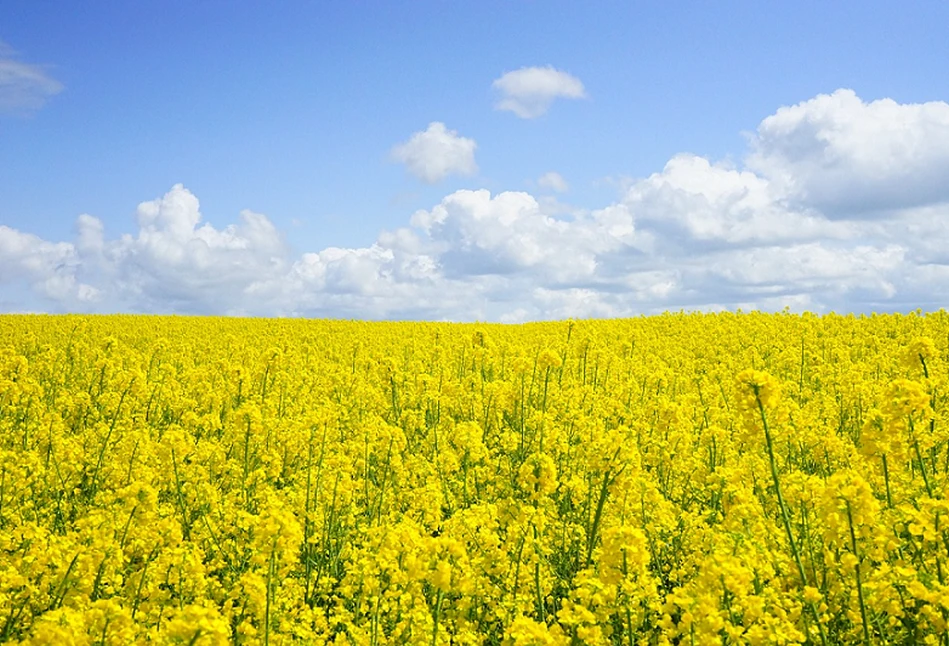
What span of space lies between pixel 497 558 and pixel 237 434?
4.91 metres

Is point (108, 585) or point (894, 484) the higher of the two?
point (894, 484)

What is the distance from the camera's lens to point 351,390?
11.0 metres

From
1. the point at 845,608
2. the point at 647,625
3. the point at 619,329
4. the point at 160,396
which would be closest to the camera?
the point at 845,608

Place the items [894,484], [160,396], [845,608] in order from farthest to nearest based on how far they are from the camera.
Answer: [160,396] < [894,484] < [845,608]

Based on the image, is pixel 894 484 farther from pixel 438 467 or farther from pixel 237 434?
pixel 237 434

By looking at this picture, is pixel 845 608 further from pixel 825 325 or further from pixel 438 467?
pixel 825 325

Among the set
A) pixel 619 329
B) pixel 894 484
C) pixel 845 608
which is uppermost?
pixel 619 329

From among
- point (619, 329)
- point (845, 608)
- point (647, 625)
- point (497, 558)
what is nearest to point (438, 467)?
point (497, 558)

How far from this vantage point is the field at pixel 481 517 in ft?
12.3


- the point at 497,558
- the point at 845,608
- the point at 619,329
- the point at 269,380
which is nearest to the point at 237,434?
the point at 269,380

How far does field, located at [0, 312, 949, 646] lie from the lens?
12.3 feet

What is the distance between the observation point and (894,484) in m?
5.62

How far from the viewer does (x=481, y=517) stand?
509 centimetres

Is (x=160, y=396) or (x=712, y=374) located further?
(x=712, y=374)
